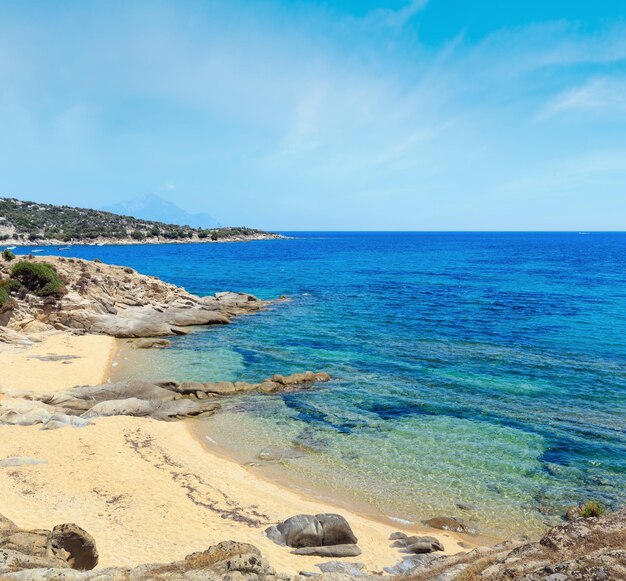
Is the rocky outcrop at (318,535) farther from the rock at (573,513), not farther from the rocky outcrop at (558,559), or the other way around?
the rock at (573,513)

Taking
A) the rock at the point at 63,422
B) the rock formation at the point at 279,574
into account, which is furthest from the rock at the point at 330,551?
the rock at the point at 63,422

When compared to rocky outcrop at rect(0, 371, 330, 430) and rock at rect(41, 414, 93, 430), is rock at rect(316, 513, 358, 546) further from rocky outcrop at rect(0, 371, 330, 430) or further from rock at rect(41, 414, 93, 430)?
rock at rect(41, 414, 93, 430)

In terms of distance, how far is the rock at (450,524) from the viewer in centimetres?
1430

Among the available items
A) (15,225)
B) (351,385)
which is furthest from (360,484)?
(15,225)

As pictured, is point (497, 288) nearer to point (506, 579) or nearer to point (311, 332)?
point (311, 332)

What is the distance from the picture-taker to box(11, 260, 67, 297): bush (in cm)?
3984

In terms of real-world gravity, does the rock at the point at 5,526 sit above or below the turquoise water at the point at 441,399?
above

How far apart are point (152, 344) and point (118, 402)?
47.3 ft

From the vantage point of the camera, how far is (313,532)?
506 inches

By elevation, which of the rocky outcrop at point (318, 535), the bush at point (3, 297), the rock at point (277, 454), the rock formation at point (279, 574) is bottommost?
the rock at point (277, 454)

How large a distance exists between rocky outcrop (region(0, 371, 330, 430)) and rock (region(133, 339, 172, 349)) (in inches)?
447

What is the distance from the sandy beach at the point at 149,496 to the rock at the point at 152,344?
50.1 ft

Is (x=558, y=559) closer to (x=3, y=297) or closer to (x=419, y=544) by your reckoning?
(x=419, y=544)

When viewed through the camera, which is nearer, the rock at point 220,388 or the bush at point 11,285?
the rock at point 220,388
